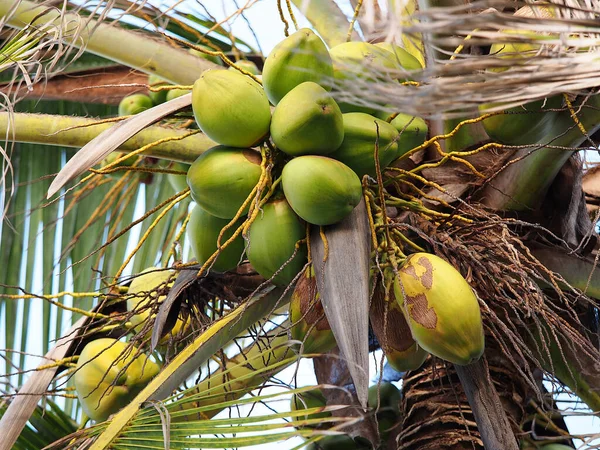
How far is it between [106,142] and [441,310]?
52cm

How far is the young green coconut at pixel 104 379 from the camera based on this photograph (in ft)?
4.54

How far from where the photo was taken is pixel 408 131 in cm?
123

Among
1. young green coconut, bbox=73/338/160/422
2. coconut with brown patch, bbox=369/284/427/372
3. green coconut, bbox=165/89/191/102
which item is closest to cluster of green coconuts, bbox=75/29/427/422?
coconut with brown patch, bbox=369/284/427/372

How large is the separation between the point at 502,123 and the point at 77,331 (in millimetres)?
839

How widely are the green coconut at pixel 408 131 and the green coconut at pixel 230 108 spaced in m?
0.22

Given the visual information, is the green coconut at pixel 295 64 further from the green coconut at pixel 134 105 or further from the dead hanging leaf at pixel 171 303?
the green coconut at pixel 134 105

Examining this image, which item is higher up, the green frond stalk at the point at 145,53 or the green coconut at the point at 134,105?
the green coconut at the point at 134,105

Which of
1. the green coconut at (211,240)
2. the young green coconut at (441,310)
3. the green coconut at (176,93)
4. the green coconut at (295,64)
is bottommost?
the young green coconut at (441,310)

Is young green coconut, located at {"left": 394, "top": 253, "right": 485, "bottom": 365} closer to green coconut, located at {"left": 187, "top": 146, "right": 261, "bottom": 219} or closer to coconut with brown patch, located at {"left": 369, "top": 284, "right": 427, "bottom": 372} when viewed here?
coconut with brown patch, located at {"left": 369, "top": 284, "right": 427, "bottom": 372}

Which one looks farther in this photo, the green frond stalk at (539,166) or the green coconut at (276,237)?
the green frond stalk at (539,166)

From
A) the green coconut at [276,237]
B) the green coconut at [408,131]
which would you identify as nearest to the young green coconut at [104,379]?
the green coconut at [276,237]

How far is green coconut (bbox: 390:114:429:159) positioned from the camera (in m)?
1.23

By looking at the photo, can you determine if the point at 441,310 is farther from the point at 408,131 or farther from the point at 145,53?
the point at 145,53

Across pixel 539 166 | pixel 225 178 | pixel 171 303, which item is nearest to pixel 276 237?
pixel 225 178
